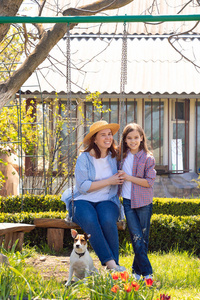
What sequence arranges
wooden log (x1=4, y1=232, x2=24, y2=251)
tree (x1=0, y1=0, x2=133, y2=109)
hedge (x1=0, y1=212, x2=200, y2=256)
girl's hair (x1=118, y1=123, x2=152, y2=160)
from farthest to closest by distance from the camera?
1. hedge (x1=0, y1=212, x2=200, y2=256)
2. wooden log (x1=4, y1=232, x2=24, y2=251)
3. tree (x1=0, y1=0, x2=133, y2=109)
4. girl's hair (x1=118, y1=123, x2=152, y2=160)

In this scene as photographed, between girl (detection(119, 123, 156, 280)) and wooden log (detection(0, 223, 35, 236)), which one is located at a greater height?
girl (detection(119, 123, 156, 280))

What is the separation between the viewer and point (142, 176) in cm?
407

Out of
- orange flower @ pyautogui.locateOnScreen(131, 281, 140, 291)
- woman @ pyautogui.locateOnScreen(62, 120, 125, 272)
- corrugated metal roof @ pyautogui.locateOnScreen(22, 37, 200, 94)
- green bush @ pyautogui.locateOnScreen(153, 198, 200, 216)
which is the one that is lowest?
green bush @ pyautogui.locateOnScreen(153, 198, 200, 216)

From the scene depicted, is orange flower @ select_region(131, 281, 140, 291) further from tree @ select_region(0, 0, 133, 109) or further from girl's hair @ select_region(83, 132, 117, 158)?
tree @ select_region(0, 0, 133, 109)

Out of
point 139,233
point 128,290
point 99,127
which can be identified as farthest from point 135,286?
point 99,127

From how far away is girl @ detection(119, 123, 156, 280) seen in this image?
12.9 ft

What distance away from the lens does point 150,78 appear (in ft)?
34.7

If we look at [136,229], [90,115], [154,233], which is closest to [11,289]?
[136,229]

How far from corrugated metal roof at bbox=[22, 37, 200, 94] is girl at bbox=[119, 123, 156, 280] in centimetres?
559

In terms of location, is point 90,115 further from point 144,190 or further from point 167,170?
point 144,190

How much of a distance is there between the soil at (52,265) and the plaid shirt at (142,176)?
875 millimetres

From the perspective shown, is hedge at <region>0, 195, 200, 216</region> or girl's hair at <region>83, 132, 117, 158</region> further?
hedge at <region>0, 195, 200, 216</region>

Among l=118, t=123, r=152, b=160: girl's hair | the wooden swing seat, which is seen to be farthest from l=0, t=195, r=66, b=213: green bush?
l=118, t=123, r=152, b=160: girl's hair

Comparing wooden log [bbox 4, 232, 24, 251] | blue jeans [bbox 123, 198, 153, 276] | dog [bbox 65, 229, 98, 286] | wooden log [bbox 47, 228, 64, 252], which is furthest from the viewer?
wooden log [bbox 47, 228, 64, 252]
